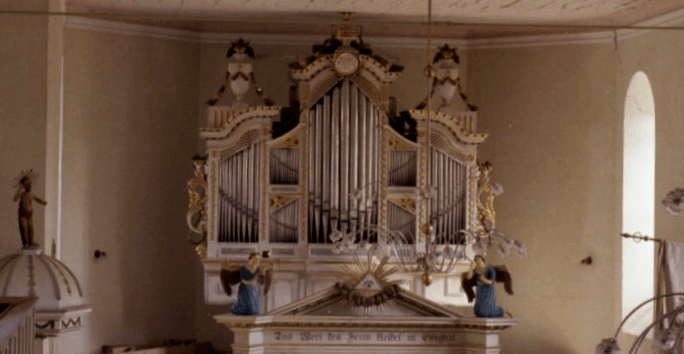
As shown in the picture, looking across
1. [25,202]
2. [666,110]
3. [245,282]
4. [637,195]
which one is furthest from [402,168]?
[25,202]

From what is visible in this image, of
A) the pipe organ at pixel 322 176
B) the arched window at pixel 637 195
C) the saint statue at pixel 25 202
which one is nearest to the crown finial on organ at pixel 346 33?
the pipe organ at pixel 322 176

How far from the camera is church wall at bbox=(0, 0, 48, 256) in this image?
10.4 metres

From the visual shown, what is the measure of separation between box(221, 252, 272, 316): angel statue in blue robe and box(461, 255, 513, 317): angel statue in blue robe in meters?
2.14

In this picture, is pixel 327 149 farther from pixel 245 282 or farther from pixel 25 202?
pixel 25 202

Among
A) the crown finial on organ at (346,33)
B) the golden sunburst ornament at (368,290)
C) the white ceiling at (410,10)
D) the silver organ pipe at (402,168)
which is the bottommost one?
the golden sunburst ornament at (368,290)

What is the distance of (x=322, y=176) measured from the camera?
12.9 meters

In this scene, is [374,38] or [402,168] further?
[374,38]

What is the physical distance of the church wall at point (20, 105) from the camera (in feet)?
34.2

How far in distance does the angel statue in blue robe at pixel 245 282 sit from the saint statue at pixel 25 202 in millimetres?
2414

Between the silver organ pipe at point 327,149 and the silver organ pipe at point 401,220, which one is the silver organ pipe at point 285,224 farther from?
the silver organ pipe at point 401,220

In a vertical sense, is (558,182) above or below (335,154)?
below

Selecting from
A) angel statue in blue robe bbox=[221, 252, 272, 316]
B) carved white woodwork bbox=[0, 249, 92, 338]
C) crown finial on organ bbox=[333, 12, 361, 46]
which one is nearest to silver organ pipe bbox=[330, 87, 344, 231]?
crown finial on organ bbox=[333, 12, 361, 46]

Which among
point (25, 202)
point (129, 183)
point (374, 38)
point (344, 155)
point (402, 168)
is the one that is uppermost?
point (374, 38)

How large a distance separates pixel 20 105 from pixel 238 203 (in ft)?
10.3
